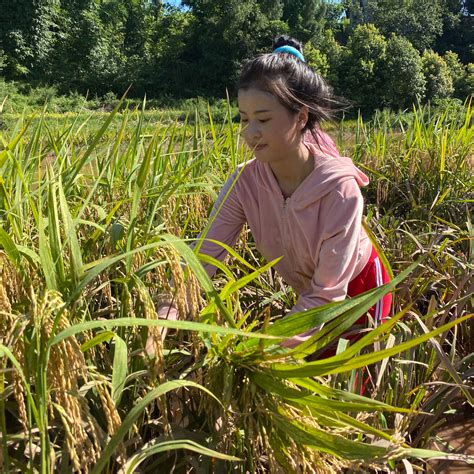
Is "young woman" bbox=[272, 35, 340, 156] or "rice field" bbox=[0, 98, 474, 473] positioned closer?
"rice field" bbox=[0, 98, 474, 473]

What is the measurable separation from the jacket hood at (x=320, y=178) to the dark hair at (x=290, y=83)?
0.33ft

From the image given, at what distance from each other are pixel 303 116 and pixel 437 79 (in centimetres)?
2200

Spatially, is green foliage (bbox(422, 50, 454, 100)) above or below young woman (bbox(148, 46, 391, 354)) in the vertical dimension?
above

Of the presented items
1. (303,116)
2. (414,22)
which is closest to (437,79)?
(414,22)

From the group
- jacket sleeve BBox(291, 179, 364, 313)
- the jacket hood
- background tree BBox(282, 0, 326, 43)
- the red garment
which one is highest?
background tree BBox(282, 0, 326, 43)

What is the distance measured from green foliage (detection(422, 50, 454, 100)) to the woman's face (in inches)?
838

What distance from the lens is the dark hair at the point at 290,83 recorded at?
1243mm

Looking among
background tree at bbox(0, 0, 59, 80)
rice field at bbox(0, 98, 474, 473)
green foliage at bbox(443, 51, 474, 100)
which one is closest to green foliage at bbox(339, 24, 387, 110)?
green foliage at bbox(443, 51, 474, 100)

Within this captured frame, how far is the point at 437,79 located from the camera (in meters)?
21.2

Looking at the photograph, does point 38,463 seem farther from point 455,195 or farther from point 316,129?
point 455,195

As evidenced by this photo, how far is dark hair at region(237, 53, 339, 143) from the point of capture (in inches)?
48.9

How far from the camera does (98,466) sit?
658mm

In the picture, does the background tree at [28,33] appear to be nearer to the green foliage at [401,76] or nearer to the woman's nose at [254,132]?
the green foliage at [401,76]

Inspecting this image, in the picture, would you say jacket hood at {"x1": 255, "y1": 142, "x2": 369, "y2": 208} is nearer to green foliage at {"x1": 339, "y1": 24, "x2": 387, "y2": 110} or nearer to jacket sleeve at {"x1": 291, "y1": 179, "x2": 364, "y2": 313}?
jacket sleeve at {"x1": 291, "y1": 179, "x2": 364, "y2": 313}
